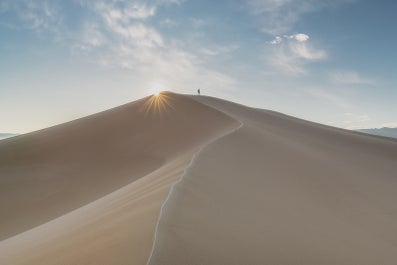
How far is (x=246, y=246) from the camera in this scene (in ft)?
7.70

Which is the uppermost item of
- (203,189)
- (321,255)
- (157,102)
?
(157,102)

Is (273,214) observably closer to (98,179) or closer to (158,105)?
(98,179)

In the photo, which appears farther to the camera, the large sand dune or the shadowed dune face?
the shadowed dune face

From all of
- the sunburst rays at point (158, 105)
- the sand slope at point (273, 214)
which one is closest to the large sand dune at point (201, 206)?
the sand slope at point (273, 214)

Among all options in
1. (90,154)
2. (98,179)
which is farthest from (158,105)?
(98,179)

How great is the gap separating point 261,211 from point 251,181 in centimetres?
113

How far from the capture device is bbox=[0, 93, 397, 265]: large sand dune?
2307 millimetres

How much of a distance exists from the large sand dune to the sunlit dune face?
3099 mm

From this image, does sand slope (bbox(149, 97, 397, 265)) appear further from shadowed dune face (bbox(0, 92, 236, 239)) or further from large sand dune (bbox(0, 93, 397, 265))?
shadowed dune face (bbox(0, 92, 236, 239))

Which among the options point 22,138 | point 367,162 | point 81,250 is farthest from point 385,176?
point 22,138

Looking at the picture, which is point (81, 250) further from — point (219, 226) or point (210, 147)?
point (210, 147)

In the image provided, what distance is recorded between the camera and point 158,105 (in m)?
15.0

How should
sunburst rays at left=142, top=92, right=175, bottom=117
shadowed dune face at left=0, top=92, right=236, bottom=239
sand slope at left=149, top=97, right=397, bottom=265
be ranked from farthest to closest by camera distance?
sunburst rays at left=142, top=92, right=175, bottom=117 → shadowed dune face at left=0, top=92, right=236, bottom=239 → sand slope at left=149, top=97, right=397, bottom=265

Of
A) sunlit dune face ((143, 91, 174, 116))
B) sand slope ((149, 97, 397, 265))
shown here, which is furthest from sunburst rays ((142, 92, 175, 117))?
sand slope ((149, 97, 397, 265))
